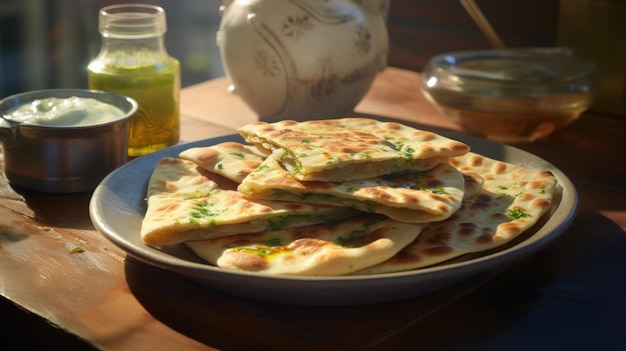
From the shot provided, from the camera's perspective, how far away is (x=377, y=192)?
1.16 metres

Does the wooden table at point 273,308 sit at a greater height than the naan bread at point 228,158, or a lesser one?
lesser

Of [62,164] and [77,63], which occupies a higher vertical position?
[62,164]

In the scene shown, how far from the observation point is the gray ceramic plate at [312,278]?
0.99 meters

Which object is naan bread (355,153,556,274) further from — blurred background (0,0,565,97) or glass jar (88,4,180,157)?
blurred background (0,0,565,97)

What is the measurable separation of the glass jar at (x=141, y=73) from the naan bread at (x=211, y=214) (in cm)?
40

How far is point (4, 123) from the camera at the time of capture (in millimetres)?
1439

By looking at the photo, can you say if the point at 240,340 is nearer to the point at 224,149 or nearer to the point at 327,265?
the point at 327,265

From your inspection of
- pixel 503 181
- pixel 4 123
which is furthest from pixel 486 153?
pixel 4 123

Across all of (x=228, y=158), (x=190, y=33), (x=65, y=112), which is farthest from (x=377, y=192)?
(x=190, y=33)

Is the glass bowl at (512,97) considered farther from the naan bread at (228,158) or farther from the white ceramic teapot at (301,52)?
the naan bread at (228,158)

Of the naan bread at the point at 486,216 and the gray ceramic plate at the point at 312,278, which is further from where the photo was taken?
the naan bread at the point at 486,216

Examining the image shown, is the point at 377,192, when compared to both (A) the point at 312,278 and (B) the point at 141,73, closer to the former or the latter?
→ (A) the point at 312,278

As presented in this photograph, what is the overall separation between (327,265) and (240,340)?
0.14m

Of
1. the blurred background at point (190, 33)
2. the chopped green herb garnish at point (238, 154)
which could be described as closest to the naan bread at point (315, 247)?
the chopped green herb garnish at point (238, 154)
